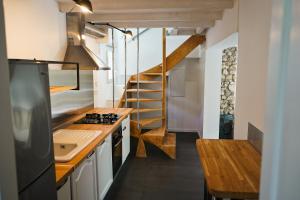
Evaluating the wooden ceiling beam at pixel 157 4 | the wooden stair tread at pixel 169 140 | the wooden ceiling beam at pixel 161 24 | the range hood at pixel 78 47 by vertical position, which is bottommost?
the wooden stair tread at pixel 169 140

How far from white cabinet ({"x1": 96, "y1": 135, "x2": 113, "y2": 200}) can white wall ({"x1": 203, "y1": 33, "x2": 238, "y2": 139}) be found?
8.58 feet

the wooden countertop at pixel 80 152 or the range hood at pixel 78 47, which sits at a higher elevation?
the range hood at pixel 78 47

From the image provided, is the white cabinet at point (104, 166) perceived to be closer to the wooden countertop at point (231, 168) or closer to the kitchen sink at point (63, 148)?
the kitchen sink at point (63, 148)

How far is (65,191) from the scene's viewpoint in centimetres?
162

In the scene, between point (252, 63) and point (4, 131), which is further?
point (252, 63)


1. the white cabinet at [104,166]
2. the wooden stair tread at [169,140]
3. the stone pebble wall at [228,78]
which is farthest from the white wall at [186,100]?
the white cabinet at [104,166]

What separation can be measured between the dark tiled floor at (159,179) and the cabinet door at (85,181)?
755 millimetres

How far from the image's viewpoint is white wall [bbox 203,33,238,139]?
182 inches

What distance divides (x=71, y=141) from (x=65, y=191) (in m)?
0.68

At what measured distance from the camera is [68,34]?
3123 mm

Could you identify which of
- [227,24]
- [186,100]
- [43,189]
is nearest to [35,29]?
[43,189]

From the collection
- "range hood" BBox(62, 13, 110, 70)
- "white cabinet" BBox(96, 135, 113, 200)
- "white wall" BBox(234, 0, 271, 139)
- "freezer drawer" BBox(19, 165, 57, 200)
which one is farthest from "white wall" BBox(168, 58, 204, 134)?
"freezer drawer" BBox(19, 165, 57, 200)

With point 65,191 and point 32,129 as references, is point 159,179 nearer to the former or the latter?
point 65,191

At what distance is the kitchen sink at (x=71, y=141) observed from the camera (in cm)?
214
